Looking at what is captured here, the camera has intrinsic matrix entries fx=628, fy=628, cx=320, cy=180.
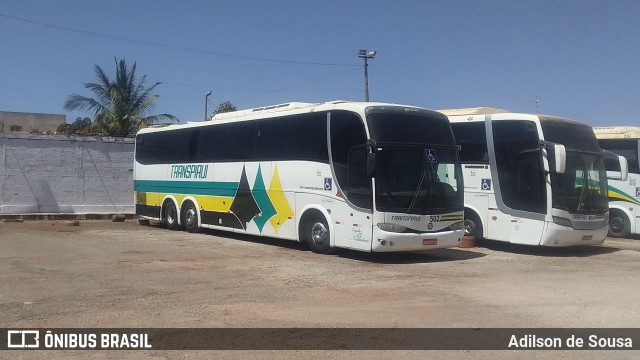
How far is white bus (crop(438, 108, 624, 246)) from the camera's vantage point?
46.4 feet

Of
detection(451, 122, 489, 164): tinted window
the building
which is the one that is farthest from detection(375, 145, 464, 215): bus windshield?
the building

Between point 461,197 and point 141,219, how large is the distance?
42.3ft

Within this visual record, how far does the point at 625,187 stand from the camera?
18484mm

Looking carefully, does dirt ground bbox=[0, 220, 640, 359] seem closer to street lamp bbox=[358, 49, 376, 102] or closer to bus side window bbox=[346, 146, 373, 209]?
bus side window bbox=[346, 146, 373, 209]

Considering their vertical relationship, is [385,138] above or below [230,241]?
above

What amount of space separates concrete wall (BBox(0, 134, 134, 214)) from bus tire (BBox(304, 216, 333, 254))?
12.6 metres

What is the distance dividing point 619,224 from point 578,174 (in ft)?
18.2

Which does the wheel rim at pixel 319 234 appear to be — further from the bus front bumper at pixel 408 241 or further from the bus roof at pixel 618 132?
the bus roof at pixel 618 132

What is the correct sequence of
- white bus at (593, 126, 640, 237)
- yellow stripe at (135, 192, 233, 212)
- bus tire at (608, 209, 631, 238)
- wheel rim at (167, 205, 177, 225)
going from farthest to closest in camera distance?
wheel rim at (167, 205, 177, 225), bus tire at (608, 209, 631, 238), white bus at (593, 126, 640, 237), yellow stripe at (135, 192, 233, 212)

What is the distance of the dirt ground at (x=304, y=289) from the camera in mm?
7520

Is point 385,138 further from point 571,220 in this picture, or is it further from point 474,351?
point 474,351

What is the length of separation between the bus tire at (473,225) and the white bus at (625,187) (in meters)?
5.10

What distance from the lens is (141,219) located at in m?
22.2

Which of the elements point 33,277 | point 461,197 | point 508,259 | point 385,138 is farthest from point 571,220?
point 33,277
